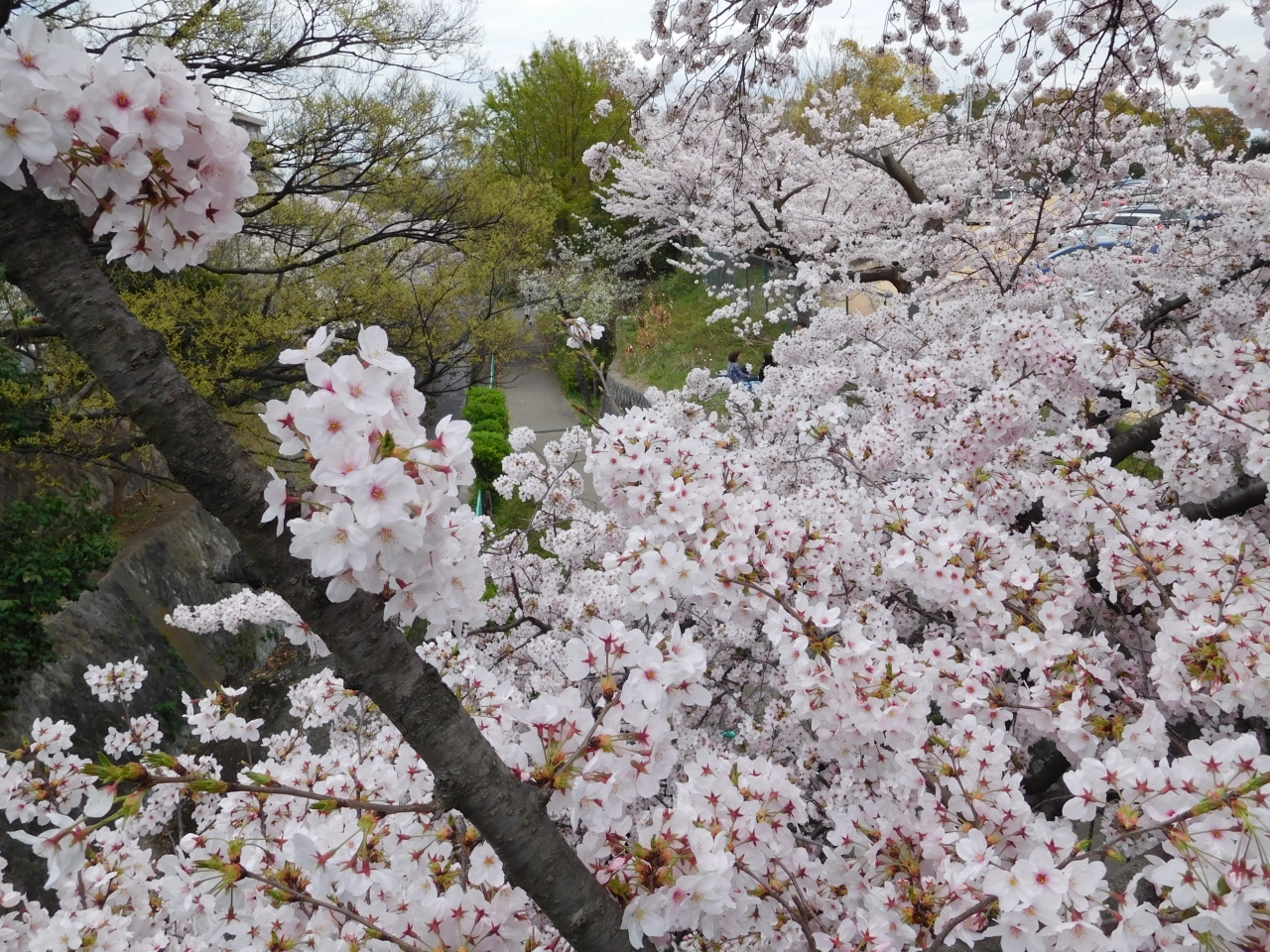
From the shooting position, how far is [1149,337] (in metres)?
4.00

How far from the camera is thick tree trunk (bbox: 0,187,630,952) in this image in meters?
0.95

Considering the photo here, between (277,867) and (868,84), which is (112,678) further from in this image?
(868,84)

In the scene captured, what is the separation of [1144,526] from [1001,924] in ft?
4.55

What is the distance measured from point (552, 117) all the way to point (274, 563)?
24488 millimetres

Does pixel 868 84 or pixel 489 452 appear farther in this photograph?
pixel 868 84

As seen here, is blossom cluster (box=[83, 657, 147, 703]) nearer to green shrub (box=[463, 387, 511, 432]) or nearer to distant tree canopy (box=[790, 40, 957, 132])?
green shrub (box=[463, 387, 511, 432])

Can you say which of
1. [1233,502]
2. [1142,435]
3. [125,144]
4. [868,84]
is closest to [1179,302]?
[1142,435]

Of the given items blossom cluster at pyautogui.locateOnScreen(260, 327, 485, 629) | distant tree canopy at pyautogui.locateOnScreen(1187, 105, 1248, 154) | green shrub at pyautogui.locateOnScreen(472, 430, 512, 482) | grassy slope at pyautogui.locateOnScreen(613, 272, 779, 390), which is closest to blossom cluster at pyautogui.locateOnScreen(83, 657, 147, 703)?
blossom cluster at pyautogui.locateOnScreen(260, 327, 485, 629)

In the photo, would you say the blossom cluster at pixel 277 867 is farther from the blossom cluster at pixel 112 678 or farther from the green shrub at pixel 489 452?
the green shrub at pixel 489 452

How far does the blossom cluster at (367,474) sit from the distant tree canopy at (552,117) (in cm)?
2228

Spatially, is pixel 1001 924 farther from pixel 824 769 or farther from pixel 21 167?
pixel 21 167

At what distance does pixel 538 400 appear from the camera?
54.0 ft

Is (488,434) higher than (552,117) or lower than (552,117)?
lower

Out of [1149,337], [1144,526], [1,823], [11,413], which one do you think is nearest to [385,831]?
[1144,526]
